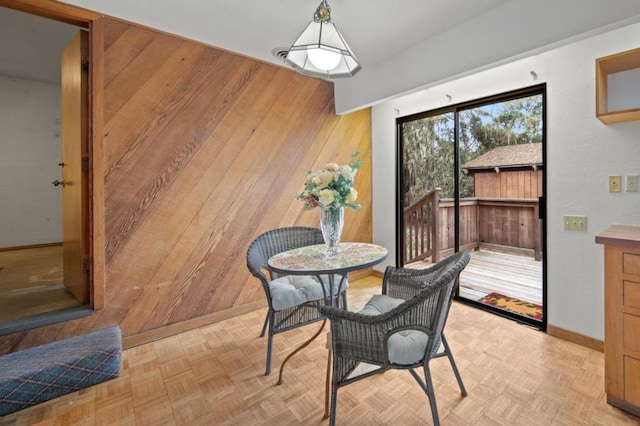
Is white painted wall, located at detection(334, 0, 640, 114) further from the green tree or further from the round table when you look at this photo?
the round table

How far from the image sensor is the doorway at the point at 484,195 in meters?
2.93

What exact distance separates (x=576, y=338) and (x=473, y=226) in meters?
2.81

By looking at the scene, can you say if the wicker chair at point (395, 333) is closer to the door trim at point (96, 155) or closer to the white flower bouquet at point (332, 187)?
the white flower bouquet at point (332, 187)

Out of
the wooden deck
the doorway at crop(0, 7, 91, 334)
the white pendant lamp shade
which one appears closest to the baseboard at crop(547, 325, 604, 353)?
the wooden deck

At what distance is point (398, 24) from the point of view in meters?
2.26

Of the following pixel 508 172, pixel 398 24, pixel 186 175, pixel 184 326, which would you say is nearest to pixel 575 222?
pixel 398 24

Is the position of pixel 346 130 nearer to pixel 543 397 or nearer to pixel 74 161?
pixel 74 161

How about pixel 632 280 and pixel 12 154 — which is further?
pixel 12 154

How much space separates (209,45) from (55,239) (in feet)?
13.7

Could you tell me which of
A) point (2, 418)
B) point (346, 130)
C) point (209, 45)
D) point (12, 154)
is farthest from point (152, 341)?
point (12, 154)

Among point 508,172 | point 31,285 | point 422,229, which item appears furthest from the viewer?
point 508,172

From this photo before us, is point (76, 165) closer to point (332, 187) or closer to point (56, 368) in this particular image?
point (56, 368)

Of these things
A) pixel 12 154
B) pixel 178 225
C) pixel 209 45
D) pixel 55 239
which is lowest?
pixel 55 239

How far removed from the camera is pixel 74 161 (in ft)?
7.44
